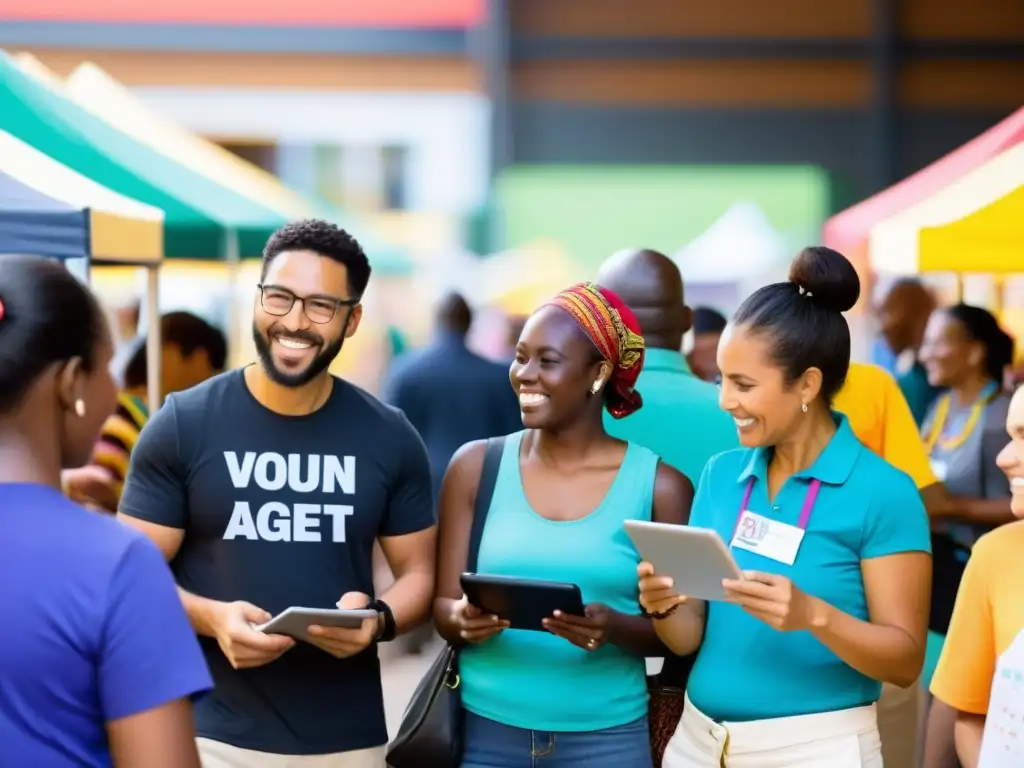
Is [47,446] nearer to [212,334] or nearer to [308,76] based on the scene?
[212,334]

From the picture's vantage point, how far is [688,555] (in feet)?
8.43

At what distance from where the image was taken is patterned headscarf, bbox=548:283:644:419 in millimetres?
3145

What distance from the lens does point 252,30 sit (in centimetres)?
1852

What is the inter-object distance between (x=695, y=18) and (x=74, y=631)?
698 inches

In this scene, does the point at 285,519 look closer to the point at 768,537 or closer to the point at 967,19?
the point at 768,537

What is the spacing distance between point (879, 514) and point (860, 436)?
144cm

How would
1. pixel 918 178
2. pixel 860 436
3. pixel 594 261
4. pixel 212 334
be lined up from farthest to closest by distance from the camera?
pixel 594 261, pixel 918 178, pixel 212 334, pixel 860 436

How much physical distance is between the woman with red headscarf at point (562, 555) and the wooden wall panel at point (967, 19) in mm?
16694

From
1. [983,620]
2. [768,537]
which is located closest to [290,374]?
[768,537]

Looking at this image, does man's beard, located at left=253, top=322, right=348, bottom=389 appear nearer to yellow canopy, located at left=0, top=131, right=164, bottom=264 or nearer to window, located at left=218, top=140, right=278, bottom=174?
yellow canopy, located at left=0, top=131, right=164, bottom=264

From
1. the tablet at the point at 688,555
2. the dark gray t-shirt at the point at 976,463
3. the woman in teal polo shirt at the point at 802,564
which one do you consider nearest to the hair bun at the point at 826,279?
the woman in teal polo shirt at the point at 802,564

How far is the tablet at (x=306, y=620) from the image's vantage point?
285 cm

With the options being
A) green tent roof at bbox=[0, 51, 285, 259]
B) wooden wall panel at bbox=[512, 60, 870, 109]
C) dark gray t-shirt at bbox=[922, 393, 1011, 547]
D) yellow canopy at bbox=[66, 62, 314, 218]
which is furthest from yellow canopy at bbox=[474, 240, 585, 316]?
dark gray t-shirt at bbox=[922, 393, 1011, 547]

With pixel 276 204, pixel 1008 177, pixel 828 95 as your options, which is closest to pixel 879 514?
pixel 1008 177
